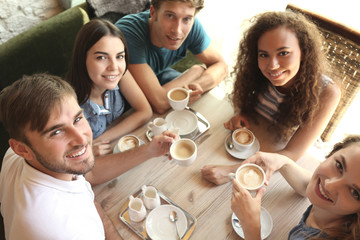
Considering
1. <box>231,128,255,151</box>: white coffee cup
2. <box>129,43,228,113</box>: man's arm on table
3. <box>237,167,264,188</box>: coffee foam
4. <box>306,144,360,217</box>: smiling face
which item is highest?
<box>306,144,360,217</box>: smiling face

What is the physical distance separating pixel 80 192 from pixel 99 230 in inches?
7.5

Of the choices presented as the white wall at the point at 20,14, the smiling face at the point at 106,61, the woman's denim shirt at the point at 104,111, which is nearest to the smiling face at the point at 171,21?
the smiling face at the point at 106,61

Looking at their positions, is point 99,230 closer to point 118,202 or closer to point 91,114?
point 118,202

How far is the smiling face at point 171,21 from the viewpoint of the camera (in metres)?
1.84

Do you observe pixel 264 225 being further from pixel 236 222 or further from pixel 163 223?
pixel 163 223

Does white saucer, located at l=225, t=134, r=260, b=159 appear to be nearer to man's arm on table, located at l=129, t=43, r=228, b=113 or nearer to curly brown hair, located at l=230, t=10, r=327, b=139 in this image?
curly brown hair, located at l=230, t=10, r=327, b=139

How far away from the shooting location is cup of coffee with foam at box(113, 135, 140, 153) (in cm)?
160

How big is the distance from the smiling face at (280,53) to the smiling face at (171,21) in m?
0.58

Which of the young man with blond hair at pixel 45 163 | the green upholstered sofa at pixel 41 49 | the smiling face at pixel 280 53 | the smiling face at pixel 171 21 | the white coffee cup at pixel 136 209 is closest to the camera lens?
the young man with blond hair at pixel 45 163

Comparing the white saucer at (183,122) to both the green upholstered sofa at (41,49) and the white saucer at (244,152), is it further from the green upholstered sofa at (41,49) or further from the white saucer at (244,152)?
the green upholstered sofa at (41,49)

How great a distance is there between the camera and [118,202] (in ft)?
4.60

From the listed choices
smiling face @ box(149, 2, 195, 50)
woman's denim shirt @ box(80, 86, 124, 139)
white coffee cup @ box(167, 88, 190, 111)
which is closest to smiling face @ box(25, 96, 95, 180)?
woman's denim shirt @ box(80, 86, 124, 139)

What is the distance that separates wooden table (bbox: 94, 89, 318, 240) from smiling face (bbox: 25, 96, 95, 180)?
0.31 metres

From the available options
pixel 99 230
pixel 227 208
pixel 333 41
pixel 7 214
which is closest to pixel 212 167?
pixel 227 208
